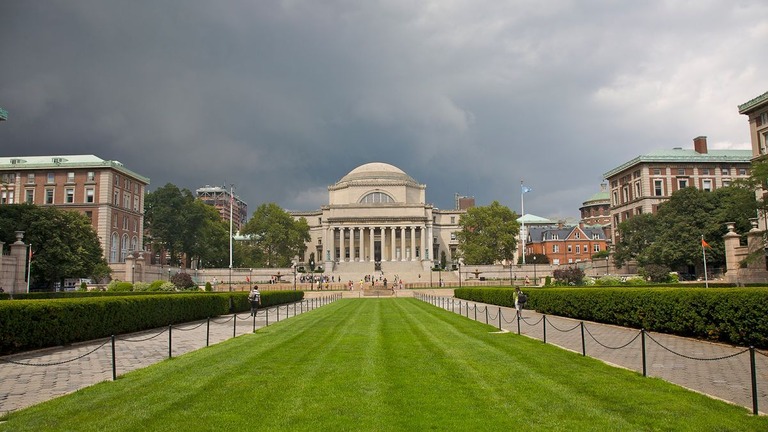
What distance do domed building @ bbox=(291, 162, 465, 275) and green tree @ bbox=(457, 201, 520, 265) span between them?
12593 mm

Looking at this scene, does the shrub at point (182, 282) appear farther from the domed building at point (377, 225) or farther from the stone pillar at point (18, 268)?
the domed building at point (377, 225)

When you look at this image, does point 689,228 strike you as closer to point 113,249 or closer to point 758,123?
point 758,123

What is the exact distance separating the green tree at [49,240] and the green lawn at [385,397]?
53370 mm

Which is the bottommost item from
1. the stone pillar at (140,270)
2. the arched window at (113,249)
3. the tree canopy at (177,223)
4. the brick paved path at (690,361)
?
the brick paved path at (690,361)

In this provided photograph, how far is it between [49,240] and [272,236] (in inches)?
1999

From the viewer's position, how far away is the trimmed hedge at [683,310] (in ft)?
55.8

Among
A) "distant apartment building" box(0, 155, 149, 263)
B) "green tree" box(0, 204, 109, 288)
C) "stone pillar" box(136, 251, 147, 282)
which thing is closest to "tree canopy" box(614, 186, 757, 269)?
"stone pillar" box(136, 251, 147, 282)

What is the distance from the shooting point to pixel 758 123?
6281 cm

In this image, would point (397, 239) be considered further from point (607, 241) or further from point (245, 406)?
point (245, 406)

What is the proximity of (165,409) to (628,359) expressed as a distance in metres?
12.0

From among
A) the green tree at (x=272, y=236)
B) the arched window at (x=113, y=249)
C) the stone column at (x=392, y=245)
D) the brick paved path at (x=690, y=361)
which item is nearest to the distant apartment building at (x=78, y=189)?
the arched window at (x=113, y=249)

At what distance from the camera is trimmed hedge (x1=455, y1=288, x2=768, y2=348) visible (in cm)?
1700

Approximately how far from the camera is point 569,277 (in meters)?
59.7

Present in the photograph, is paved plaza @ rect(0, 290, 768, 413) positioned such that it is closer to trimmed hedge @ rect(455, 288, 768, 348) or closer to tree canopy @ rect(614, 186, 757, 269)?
trimmed hedge @ rect(455, 288, 768, 348)
